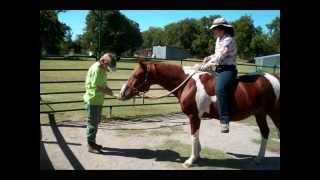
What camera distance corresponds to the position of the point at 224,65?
5570 mm

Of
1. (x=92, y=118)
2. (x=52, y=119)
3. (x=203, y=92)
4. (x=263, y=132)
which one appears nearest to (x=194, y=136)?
(x=203, y=92)

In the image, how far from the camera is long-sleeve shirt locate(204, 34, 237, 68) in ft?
18.1

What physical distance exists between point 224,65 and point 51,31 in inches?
142

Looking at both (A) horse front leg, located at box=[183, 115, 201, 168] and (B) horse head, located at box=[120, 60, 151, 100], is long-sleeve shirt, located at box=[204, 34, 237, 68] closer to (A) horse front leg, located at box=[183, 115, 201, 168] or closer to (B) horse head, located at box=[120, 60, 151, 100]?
(A) horse front leg, located at box=[183, 115, 201, 168]

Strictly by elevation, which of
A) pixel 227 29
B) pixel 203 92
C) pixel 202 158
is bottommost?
pixel 202 158

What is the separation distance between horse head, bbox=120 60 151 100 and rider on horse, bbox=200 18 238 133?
3.34 feet

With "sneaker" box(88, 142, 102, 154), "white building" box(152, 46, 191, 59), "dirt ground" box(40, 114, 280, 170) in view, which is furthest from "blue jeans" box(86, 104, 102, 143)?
"white building" box(152, 46, 191, 59)

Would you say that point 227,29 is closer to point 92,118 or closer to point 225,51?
point 225,51

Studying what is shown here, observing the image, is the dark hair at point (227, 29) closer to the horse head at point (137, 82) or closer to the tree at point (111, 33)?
the horse head at point (137, 82)

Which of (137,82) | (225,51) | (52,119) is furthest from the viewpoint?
(52,119)

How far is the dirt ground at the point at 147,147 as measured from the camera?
5844 mm

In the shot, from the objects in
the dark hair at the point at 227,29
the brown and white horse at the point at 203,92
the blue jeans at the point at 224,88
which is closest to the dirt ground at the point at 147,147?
the brown and white horse at the point at 203,92
